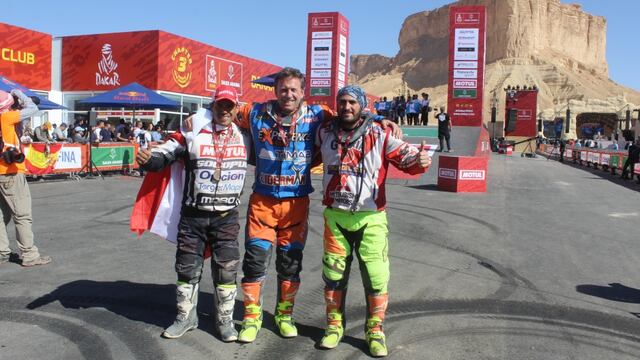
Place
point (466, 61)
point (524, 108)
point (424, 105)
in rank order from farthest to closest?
point (524, 108) < point (424, 105) < point (466, 61)

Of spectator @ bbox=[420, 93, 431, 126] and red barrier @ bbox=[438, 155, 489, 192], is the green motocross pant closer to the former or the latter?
red barrier @ bbox=[438, 155, 489, 192]

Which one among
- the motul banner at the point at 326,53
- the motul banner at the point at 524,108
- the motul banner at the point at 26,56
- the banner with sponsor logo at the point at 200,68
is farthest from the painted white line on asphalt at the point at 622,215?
the motul banner at the point at 524,108

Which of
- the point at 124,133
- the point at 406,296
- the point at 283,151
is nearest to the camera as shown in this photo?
the point at 283,151

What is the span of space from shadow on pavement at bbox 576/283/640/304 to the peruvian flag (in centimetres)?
390

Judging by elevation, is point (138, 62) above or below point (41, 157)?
above

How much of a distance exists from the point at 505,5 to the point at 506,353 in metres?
143

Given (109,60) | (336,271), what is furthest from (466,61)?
(109,60)

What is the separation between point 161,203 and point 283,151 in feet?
3.35

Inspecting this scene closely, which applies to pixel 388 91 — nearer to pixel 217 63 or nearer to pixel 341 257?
pixel 217 63

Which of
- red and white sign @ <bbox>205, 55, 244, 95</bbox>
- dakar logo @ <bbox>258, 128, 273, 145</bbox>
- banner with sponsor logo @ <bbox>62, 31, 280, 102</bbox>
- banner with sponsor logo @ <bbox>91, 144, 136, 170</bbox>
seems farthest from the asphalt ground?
red and white sign @ <bbox>205, 55, 244, 95</bbox>

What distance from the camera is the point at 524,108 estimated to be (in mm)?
42812

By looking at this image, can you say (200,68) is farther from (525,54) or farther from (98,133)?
(525,54)

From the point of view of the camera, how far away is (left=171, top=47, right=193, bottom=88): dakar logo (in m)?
28.1

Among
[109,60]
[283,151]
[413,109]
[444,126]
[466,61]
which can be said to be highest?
[109,60]
